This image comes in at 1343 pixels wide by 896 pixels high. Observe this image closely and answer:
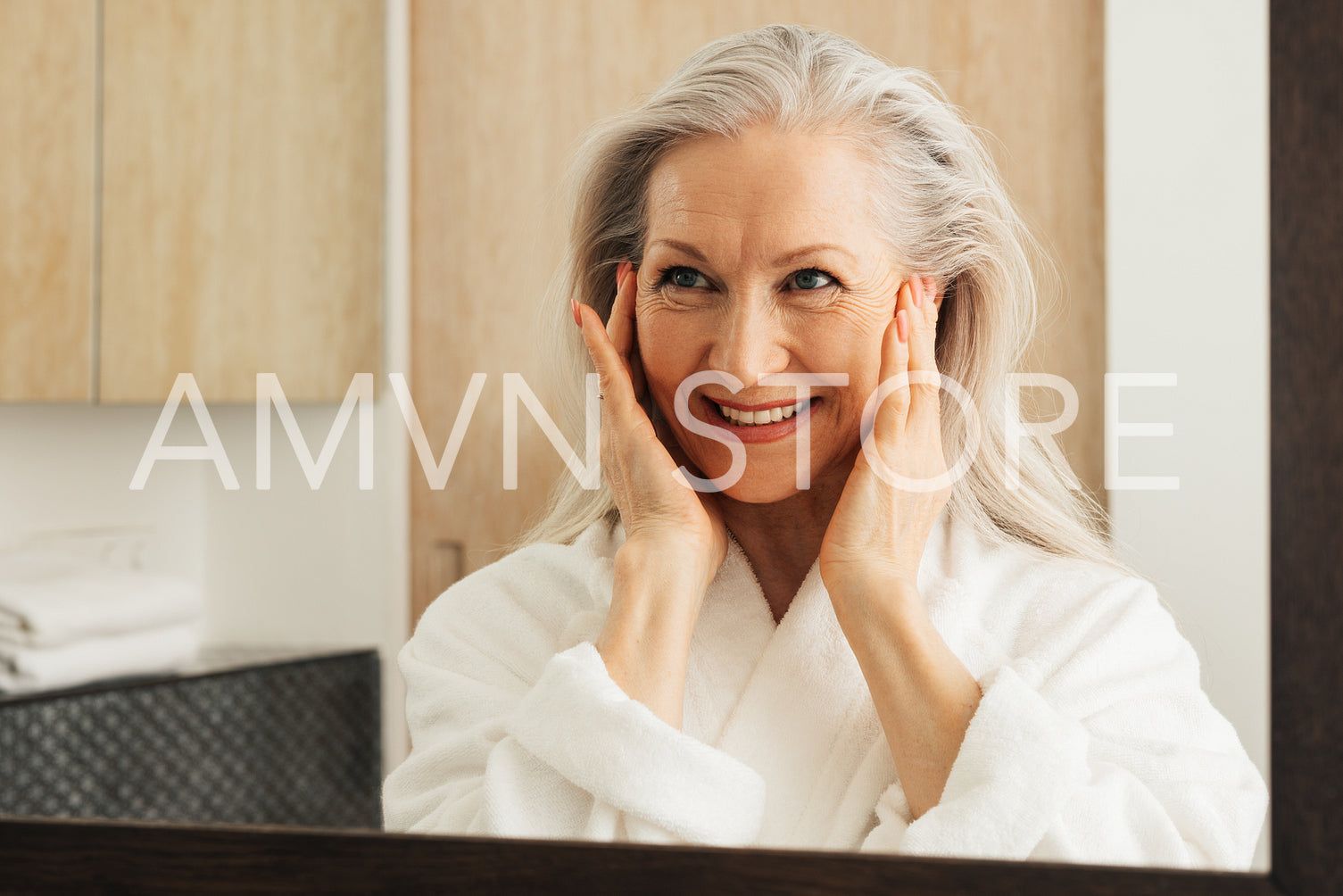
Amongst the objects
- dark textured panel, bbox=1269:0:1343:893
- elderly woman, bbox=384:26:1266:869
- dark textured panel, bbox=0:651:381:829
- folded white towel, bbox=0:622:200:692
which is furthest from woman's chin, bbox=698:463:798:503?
folded white towel, bbox=0:622:200:692

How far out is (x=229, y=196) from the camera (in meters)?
0.59

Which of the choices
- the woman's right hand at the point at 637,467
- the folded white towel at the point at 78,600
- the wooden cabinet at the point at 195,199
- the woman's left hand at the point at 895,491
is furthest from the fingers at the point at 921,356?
the folded white towel at the point at 78,600

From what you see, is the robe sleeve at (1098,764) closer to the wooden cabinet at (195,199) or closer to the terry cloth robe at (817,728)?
the terry cloth robe at (817,728)

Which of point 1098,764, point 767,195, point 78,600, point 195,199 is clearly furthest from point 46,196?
point 1098,764

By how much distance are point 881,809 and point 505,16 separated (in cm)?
49

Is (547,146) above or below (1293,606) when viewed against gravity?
above

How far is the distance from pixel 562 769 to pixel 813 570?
Result: 0.51ft

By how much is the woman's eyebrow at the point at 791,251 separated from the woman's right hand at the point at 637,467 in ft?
0.15

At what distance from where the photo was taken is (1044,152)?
0.44m

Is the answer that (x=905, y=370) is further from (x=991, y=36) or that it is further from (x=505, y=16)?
(x=505, y=16)

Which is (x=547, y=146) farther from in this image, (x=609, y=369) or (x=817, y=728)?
(x=817, y=728)

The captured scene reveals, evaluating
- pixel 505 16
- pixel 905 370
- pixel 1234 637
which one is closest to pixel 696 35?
pixel 505 16

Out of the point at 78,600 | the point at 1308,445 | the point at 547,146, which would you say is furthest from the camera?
the point at 78,600

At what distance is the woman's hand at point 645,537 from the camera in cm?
35
